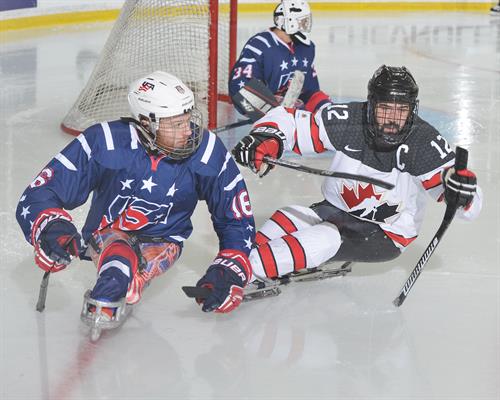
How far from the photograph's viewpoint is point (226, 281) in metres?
2.71

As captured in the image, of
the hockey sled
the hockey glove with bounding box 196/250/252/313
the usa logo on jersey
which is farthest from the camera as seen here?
the hockey sled

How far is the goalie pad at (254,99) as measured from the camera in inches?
176

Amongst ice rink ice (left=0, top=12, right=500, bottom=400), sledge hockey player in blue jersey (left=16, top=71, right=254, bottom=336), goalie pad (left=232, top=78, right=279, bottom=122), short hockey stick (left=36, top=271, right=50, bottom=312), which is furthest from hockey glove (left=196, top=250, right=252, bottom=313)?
goalie pad (left=232, top=78, right=279, bottom=122)

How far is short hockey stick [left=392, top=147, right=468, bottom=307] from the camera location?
2779 millimetres

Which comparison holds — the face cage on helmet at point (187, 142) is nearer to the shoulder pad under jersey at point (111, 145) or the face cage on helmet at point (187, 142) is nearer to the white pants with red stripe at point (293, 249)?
the shoulder pad under jersey at point (111, 145)

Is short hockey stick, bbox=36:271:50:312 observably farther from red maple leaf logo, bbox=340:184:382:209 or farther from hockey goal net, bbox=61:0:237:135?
hockey goal net, bbox=61:0:237:135

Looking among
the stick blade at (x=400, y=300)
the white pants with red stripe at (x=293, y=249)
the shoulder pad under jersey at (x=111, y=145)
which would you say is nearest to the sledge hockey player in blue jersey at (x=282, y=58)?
the white pants with red stripe at (x=293, y=249)

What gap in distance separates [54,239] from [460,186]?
3.83 feet

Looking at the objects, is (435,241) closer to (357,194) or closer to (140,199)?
(357,194)

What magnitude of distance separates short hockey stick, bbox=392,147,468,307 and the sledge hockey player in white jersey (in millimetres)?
38

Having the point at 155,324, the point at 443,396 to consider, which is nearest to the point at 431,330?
the point at 443,396

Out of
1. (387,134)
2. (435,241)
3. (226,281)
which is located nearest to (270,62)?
(387,134)

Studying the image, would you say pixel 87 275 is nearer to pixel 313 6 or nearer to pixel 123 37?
pixel 123 37

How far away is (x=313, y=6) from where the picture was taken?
11289 millimetres
